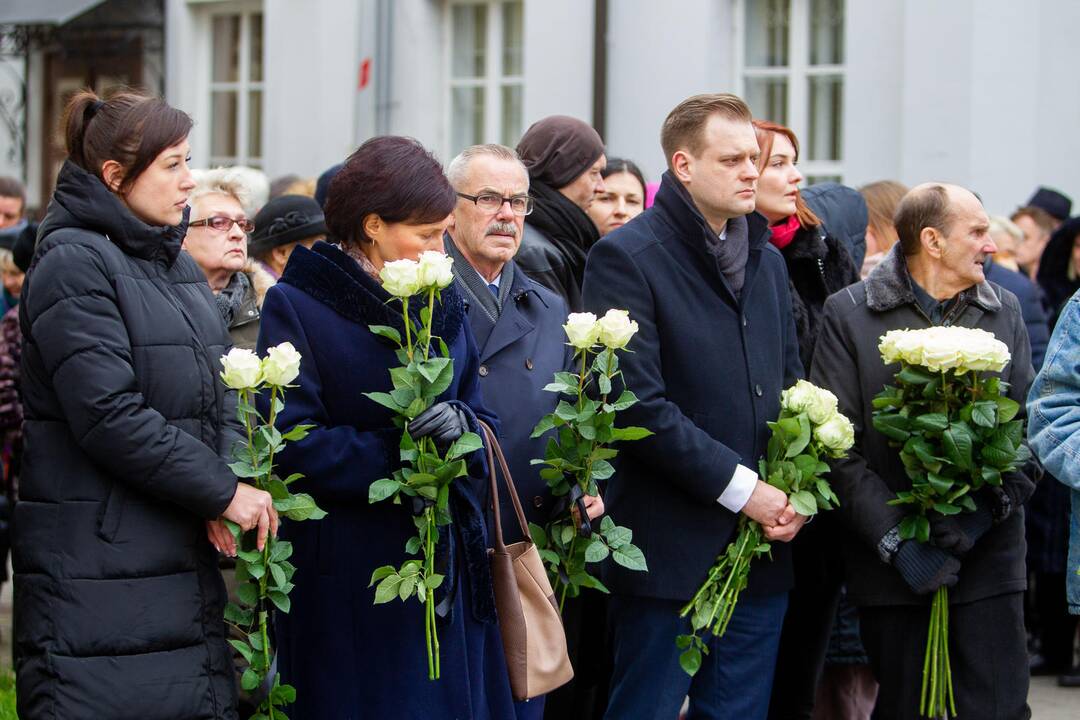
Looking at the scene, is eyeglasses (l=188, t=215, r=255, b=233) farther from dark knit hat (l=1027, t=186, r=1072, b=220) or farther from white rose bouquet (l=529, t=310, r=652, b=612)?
dark knit hat (l=1027, t=186, r=1072, b=220)

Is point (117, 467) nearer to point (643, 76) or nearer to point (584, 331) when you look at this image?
point (584, 331)

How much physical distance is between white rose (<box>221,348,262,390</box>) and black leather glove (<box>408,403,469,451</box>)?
0.40m

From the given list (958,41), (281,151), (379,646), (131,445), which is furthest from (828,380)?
(281,151)

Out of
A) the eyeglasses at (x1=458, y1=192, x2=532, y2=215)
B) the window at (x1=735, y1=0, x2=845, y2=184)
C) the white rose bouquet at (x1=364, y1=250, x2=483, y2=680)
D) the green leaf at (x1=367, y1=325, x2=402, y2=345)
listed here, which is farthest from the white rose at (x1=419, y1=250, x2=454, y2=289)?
the window at (x1=735, y1=0, x2=845, y2=184)

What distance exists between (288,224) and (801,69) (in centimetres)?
564

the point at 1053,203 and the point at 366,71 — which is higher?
the point at 366,71

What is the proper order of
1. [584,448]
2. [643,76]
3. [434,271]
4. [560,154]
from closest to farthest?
[434,271], [584,448], [560,154], [643,76]

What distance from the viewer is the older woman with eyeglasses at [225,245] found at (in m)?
5.48

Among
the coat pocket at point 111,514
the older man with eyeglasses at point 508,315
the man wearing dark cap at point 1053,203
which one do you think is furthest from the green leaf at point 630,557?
the man wearing dark cap at point 1053,203

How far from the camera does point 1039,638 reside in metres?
7.95

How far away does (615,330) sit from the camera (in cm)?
436

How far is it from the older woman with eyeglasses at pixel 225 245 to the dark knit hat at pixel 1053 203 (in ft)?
17.6

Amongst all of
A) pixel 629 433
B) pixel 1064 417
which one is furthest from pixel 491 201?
pixel 1064 417

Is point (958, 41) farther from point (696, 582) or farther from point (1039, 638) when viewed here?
A: point (696, 582)
